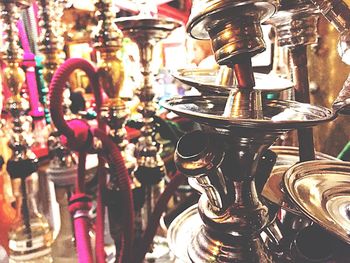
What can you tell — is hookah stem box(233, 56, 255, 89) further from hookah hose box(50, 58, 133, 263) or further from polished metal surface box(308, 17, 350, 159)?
polished metal surface box(308, 17, 350, 159)

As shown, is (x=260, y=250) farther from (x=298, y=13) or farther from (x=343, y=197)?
(x=298, y=13)

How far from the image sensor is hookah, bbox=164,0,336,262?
304mm

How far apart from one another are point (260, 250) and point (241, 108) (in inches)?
6.1

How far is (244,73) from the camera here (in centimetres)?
34

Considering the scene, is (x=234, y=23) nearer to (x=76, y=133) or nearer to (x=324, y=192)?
(x=324, y=192)

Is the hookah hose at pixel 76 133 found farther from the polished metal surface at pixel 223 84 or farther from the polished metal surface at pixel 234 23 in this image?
the polished metal surface at pixel 234 23

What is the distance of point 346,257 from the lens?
1.23 ft

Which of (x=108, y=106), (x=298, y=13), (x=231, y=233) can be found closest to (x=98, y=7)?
(x=108, y=106)

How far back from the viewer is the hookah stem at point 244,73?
33cm

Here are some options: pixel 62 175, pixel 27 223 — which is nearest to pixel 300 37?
pixel 27 223

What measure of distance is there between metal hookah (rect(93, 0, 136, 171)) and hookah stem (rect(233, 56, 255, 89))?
0.41 m

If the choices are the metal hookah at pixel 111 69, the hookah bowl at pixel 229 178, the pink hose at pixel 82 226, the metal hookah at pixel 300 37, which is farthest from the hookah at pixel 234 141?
the metal hookah at pixel 111 69

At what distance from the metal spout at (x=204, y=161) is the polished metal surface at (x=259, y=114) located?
22 mm

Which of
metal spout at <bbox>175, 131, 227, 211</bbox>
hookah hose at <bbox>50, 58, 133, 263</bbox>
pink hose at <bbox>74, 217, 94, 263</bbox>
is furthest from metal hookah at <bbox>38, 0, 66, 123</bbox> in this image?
metal spout at <bbox>175, 131, 227, 211</bbox>
